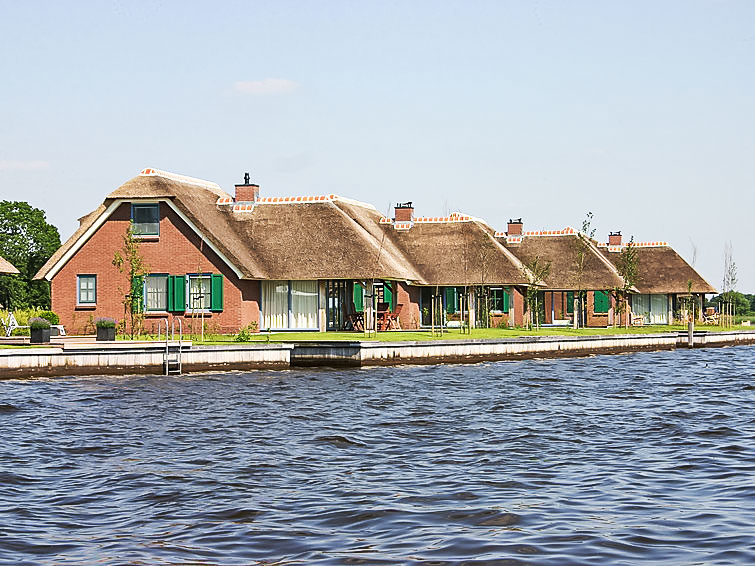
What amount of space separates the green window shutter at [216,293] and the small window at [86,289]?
15.1 ft

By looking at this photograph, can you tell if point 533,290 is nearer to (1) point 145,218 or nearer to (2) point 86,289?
(1) point 145,218

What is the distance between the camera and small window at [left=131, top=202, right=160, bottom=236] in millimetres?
37312

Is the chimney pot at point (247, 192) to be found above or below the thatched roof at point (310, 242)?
above

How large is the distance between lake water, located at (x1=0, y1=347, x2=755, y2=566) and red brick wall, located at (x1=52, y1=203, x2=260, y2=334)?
439 inches

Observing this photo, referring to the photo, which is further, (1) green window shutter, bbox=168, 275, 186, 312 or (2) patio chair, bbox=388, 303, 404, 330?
(2) patio chair, bbox=388, 303, 404, 330

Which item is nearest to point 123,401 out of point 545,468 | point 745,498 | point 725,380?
point 545,468

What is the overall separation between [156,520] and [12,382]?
15603 mm

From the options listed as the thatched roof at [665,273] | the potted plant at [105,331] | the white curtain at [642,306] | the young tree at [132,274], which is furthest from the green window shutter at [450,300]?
the potted plant at [105,331]

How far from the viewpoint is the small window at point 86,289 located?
122 feet

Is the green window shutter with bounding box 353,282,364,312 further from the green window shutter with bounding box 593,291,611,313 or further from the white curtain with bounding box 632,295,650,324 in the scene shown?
the white curtain with bounding box 632,295,650,324

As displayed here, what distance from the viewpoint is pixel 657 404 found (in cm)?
2292

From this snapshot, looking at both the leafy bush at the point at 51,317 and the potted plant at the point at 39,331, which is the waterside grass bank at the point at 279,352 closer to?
the potted plant at the point at 39,331

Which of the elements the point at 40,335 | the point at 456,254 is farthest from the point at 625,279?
the point at 40,335

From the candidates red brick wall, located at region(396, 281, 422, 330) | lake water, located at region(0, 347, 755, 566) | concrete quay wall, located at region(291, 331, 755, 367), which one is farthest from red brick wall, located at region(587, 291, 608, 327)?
lake water, located at region(0, 347, 755, 566)
